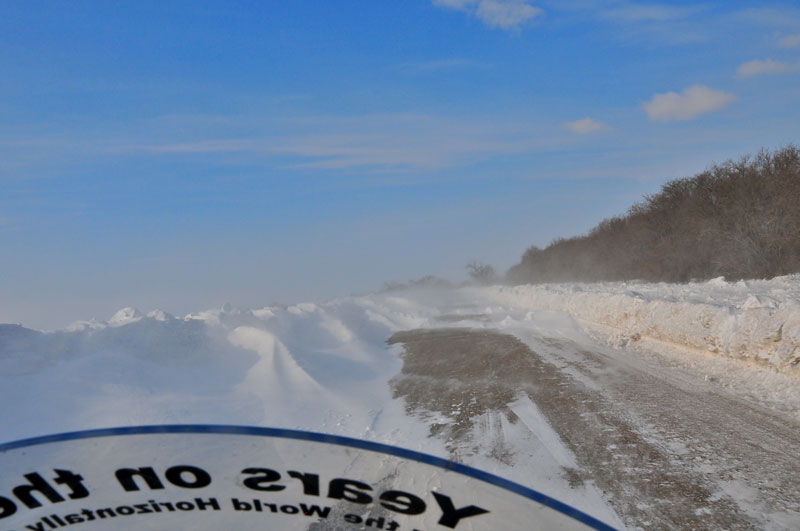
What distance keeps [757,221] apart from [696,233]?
5715 millimetres

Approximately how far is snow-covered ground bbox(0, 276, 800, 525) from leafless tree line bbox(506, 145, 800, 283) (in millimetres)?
11127

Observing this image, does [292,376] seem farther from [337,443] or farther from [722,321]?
[337,443]

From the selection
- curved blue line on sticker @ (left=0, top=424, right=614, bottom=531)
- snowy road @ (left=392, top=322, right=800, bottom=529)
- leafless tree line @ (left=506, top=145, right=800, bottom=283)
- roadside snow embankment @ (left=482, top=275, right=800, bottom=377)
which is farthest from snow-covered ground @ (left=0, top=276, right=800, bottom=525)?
leafless tree line @ (left=506, top=145, right=800, bottom=283)

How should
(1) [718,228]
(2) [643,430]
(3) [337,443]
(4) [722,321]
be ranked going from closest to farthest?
(3) [337,443] → (2) [643,430] → (4) [722,321] → (1) [718,228]

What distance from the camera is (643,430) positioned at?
Answer: 617cm

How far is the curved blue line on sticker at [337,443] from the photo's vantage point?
59.7 inches

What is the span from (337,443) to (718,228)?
1172 inches

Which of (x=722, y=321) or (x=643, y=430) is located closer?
(x=643, y=430)

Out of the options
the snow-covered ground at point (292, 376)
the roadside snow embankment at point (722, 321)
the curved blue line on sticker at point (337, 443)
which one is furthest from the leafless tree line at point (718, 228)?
the curved blue line on sticker at point (337, 443)

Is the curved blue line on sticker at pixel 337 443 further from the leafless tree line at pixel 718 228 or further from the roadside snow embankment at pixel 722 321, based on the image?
the leafless tree line at pixel 718 228

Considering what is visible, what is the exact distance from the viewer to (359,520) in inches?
65.7

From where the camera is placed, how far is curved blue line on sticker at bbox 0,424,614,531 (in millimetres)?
1516

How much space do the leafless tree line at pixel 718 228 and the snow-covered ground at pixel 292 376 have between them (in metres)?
11.1

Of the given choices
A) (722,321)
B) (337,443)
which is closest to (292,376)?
(722,321)
